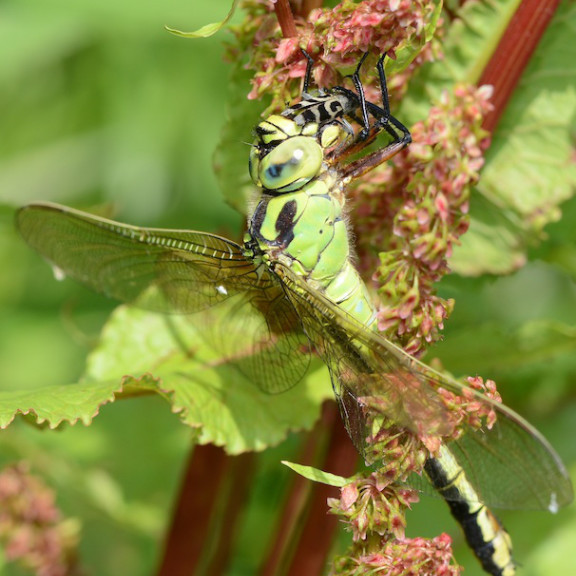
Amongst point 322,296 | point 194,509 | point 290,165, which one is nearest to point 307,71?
point 290,165

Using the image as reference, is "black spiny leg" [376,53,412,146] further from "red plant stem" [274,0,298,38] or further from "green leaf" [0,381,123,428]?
"green leaf" [0,381,123,428]

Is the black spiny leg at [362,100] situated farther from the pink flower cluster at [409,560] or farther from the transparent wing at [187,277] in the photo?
the pink flower cluster at [409,560]

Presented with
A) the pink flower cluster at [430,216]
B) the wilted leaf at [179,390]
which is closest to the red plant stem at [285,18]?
the pink flower cluster at [430,216]

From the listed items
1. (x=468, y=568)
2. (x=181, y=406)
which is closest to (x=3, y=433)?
(x=181, y=406)

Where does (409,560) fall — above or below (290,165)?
below

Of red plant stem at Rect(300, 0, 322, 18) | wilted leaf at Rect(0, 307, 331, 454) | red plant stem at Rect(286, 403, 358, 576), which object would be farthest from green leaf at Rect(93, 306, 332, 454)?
red plant stem at Rect(300, 0, 322, 18)

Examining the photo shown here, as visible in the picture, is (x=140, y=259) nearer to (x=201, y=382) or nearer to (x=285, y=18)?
(x=201, y=382)

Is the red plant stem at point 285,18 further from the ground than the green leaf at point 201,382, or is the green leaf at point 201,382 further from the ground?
the red plant stem at point 285,18
